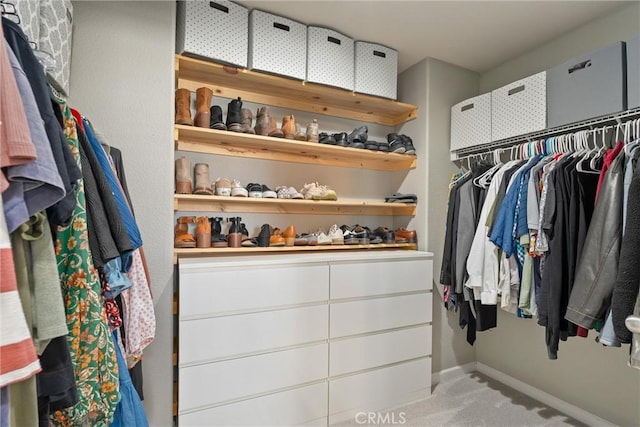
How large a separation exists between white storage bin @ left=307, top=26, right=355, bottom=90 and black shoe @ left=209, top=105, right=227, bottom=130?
22.7 inches

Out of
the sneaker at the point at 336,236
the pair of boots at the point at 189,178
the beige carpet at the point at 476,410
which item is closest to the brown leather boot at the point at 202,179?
the pair of boots at the point at 189,178

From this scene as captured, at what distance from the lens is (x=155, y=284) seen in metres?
1.64

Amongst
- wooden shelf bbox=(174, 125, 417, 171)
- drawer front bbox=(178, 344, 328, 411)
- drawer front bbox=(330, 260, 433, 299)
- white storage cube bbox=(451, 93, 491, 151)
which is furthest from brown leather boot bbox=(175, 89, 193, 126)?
white storage cube bbox=(451, 93, 491, 151)

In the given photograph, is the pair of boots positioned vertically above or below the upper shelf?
below

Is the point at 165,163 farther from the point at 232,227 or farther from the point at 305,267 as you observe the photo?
the point at 305,267

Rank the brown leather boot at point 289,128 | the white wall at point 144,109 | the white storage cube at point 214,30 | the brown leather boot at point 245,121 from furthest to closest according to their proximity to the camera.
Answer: the brown leather boot at point 289,128 → the brown leather boot at point 245,121 → the white storage cube at point 214,30 → the white wall at point 144,109

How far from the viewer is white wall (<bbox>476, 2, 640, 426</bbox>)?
1.81 m

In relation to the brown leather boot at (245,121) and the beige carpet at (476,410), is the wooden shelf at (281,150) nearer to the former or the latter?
the brown leather boot at (245,121)

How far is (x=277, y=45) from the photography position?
1.95 meters

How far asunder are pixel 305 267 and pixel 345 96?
118cm

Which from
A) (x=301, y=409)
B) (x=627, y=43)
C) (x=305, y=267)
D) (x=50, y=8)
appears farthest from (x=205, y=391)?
(x=627, y=43)

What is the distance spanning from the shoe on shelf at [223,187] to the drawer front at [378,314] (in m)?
0.88

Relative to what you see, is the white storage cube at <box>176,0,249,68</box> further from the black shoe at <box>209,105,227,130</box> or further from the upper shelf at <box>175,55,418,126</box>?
the black shoe at <box>209,105,227,130</box>

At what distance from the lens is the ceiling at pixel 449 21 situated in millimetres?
1848
